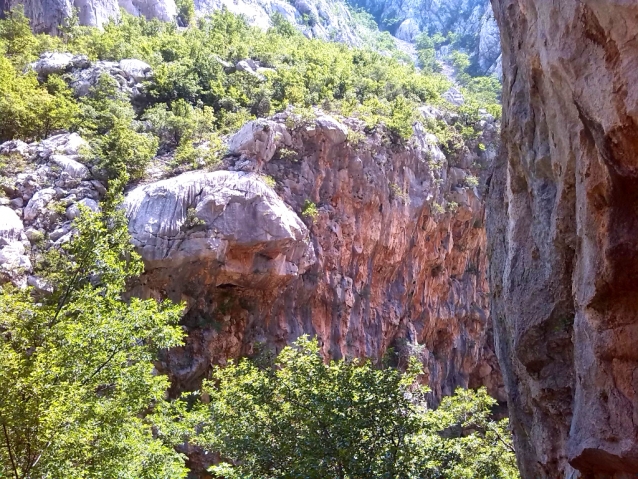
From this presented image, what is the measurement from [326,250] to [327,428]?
10.2 meters

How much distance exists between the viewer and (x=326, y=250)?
1903cm

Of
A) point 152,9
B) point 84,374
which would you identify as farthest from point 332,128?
point 152,9

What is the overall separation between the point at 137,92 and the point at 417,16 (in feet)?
205

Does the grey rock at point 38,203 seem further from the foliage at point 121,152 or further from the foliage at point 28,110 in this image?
the foliage at point 28,110

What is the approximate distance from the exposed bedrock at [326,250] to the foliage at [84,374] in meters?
4.51

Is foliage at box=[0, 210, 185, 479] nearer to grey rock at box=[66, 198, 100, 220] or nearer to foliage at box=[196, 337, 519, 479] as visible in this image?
foliage at box=[196, 337, 519, 479]

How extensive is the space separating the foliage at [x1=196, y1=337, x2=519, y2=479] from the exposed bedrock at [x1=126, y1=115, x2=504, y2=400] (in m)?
5.31

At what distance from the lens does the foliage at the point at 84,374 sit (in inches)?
293

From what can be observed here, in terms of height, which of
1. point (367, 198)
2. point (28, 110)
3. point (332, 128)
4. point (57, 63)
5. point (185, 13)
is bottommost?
→ point (367, 198)

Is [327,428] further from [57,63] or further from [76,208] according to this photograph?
[57,63]

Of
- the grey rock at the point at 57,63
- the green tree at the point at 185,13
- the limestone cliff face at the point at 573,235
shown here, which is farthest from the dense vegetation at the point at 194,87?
the limestone cliff face at the point at 573,235

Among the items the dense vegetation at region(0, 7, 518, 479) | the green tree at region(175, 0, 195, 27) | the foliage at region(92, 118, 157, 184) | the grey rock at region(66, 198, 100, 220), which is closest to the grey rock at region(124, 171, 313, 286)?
the grey rock at region(66, 198, 100, 220)

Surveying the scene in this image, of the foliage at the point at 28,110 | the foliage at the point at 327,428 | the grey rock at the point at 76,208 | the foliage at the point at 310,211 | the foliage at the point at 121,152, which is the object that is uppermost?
the foliage at the point at 28,110

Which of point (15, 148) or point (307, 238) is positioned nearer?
point (15, 148)
